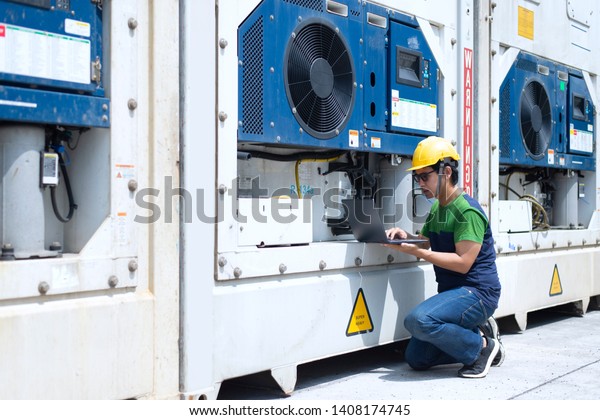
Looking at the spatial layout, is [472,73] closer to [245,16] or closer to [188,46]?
[245,16]

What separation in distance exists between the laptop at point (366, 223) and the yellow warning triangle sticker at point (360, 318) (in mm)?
303

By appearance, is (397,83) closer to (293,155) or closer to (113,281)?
(293,155)

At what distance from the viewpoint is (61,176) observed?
296 cm

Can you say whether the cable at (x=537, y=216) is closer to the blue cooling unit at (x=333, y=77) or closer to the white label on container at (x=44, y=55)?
the blue cooling unit at (x=333, y=77)

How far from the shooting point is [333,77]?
12.8 ft

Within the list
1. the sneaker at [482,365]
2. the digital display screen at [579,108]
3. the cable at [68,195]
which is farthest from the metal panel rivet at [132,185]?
the digital display screen at [579,108]

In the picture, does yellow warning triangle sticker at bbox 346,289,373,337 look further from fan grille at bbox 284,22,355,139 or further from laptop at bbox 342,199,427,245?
fan grille at bbox 284,22,355,139

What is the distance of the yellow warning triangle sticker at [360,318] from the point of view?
3.97m

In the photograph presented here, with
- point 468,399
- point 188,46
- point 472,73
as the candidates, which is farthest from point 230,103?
point 472,73

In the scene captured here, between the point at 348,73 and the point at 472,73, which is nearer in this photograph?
the point at 348,73

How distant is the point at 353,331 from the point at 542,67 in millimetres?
3054

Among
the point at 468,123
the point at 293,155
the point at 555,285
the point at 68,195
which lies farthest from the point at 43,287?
the point at 555,285

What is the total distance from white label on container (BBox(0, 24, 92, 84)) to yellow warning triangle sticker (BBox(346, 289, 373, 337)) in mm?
1912

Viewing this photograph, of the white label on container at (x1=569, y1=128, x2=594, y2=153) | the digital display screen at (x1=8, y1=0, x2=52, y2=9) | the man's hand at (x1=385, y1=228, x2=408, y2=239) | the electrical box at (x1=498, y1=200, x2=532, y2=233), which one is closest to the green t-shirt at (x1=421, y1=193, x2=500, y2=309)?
the man's hand at (x1=385, y1=228, x2=408, y2=239)
